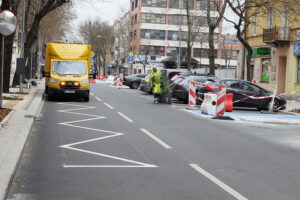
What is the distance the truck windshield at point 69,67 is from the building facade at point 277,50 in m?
13.5

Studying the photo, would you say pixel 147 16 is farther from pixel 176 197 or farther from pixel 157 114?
pixel 176 197

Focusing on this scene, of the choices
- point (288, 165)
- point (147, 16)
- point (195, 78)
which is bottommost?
point (288, 165)

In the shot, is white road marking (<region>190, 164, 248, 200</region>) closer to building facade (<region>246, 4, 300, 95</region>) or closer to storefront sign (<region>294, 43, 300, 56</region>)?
building facade (<region>246, 4, 300, 95</region>)

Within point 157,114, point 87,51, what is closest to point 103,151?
point 157,114

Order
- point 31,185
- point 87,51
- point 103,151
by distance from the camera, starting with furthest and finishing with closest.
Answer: point 87,51
point 103,151
point 31,185

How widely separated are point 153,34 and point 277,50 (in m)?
62.2

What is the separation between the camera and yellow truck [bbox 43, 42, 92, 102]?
23.5m

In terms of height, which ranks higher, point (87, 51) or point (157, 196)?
point (87, 51)

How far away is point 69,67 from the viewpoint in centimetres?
2450

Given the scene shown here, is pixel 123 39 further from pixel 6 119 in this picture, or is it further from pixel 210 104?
pixel 6 119

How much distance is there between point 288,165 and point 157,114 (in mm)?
9764

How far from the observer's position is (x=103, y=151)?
32.0 feet

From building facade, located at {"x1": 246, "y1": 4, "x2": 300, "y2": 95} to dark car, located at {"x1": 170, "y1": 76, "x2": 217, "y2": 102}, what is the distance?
8.59 metres

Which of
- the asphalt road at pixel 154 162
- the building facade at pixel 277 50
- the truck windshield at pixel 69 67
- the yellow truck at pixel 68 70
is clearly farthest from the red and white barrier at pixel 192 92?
the building facade at pixel 277 50
